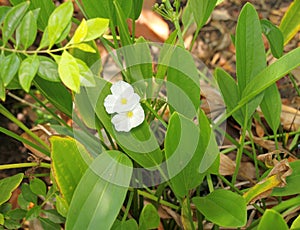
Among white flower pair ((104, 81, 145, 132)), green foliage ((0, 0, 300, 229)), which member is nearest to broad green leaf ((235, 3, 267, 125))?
green foliage ((0, 0, 300, 229))

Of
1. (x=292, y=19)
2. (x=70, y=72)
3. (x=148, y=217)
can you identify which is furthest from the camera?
(x=292, y=19)

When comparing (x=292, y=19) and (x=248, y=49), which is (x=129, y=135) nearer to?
(x=248, y=49)

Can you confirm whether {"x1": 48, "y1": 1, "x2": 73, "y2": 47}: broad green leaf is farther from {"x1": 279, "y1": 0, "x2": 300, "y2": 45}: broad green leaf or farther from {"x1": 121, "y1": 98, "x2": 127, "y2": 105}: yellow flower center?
{"x1": 279, "y1": 0, "x2": 300, "y2": 45}: broad green leaf

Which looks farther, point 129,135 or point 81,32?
point 129,135

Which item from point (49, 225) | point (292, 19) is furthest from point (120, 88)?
point (292, 19)

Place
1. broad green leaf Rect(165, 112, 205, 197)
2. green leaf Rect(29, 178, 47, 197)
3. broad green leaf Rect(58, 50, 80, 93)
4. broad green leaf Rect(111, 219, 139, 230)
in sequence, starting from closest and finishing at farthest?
broad green leaf Rect(58, 50, 80, 93), broad green leaf Rect(165, 112, 205, 197), broad green leaf Rect(111, 219, 139, 230), green leaf Rect(29, 178, 47, 197)
